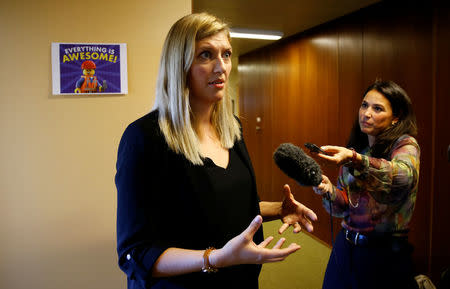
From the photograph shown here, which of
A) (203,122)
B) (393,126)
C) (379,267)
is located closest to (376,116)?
(393,126)

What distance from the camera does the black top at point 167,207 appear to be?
3.02ft

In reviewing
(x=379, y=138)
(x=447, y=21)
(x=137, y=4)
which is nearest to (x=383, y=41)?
(x=447, y=21)

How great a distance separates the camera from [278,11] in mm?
3539

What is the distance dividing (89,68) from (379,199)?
1.82 meters

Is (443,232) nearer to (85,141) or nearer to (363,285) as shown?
(363,285)

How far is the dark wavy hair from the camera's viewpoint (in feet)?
5.83

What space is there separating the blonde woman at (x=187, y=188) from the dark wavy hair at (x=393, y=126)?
88cm

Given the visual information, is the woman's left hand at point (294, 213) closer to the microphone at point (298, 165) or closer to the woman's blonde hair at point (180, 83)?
the microphone at point (298, 165)

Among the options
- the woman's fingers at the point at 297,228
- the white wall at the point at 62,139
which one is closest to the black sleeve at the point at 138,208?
the woman's fingers at the point at 297,228

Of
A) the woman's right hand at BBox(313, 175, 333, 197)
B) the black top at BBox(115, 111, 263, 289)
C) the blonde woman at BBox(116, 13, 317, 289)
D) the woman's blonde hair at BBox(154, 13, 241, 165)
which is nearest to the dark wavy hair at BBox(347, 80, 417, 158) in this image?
the woman's right hand at BBox(313, 175, 333, 197)

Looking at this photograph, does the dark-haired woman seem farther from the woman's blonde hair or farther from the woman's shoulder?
the woman's blonde hair

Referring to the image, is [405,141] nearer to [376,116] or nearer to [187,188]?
[376,116]

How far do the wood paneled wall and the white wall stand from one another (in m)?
2.07

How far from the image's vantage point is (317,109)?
4203 millimetres
